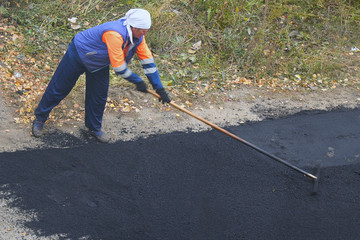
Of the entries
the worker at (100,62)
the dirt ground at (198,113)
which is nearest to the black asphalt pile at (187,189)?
the dirt ground at (198,113)

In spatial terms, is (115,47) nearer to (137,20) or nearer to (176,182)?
(137,20)

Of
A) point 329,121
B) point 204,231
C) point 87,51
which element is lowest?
point 204,231

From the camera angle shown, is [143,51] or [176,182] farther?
[143,51]

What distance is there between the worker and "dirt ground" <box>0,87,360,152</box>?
241 millimetres

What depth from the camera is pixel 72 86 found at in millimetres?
4086

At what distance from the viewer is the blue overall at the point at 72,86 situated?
3877mm

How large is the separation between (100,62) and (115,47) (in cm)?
30

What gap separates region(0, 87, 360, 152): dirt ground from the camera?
14.4 feet

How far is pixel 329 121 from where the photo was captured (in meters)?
5.02

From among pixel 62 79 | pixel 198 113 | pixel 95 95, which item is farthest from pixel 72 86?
pixel 198 113

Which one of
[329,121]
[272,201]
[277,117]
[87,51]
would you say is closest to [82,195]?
[87,51]

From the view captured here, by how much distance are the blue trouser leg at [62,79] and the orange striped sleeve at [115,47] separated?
0.41m

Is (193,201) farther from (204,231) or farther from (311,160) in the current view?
(311,160)

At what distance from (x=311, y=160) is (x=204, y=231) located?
5.45ft
